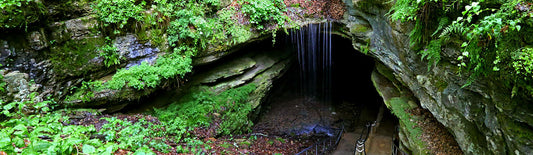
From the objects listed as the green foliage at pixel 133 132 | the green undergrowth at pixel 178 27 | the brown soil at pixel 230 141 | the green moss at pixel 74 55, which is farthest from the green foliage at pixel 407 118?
the green moss at pixel 74 55

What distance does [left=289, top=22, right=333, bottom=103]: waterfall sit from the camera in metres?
13.3

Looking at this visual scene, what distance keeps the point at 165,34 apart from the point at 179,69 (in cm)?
121

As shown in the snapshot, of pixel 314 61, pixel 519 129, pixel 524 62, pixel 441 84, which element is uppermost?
pixel 524 62

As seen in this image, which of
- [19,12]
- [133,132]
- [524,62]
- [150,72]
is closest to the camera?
[524,62]

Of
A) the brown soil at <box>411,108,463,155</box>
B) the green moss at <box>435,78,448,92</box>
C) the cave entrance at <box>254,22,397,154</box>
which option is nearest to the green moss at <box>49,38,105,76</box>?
the cave entrance at <box>254,22,397,154</box>

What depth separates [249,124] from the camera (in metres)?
10.9

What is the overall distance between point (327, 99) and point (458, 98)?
35.9ft

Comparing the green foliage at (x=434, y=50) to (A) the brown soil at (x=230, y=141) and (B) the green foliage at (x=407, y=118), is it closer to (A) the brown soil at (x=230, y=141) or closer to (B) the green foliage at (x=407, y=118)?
(B) the green foliage at (x=407, y=118)

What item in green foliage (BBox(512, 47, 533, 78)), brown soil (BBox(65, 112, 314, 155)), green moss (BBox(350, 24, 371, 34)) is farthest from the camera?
green moss (BBox(350, 24, 371, 34))

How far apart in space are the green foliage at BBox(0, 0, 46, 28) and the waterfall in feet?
31.2

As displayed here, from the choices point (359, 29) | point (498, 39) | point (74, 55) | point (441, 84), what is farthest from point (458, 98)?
point (74, 55)

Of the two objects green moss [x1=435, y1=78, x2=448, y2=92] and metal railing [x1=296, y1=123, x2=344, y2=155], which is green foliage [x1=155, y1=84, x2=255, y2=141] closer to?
metal railing [x1=296, y1=123, x2=344, y2=155]

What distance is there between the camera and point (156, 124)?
26.4 ft

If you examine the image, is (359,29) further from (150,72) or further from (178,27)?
(150,72)
